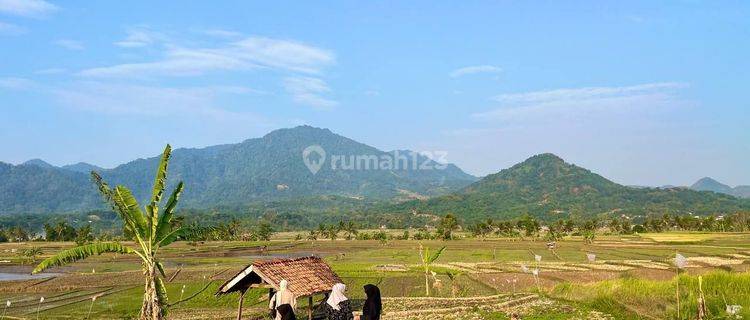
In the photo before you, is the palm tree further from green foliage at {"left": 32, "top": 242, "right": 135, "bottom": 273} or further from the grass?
the grass

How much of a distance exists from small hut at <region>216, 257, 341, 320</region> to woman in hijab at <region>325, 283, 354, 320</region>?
5526mm

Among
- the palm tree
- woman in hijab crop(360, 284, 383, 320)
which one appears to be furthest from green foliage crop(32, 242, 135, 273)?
woman in hijab crop(360, 284, 383, 320)

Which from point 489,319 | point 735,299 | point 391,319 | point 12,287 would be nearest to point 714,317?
point 735,299

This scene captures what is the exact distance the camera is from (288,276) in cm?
2133

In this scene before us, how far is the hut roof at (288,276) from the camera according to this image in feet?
68.7

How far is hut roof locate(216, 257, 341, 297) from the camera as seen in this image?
2095 centimetres

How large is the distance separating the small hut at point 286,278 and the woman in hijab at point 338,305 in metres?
5.53

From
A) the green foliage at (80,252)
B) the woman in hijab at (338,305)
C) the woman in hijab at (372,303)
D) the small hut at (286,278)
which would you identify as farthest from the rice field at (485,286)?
the woman in hijab at (372,303)

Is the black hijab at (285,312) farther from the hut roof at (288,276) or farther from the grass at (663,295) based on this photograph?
the grass at (663,295)

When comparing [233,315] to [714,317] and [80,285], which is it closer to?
[714,317]

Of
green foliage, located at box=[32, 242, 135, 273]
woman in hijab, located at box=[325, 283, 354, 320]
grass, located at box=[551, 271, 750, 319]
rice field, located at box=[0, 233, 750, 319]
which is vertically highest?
green foliage, located at box=[32, 242, 135, 273]

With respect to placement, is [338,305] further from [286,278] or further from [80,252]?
[80,252]

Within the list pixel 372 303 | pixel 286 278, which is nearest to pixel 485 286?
pixel 286 278

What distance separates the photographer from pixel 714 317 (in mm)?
16391
